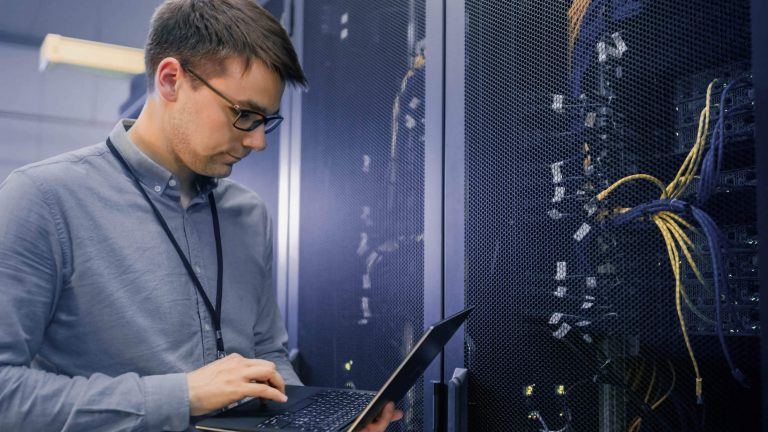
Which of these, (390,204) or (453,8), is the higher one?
(453,8)

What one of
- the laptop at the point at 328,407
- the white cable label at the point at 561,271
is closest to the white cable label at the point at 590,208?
the white cable label at the point at 561,271

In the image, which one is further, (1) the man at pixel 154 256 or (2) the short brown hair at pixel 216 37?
(2) the short brown hair at pixel 216 37

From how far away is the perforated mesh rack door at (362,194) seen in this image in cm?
153

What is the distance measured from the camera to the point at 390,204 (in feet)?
5.23

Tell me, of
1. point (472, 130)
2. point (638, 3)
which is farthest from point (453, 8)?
point (638, 3)

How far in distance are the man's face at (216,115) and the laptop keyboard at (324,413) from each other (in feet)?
1.54

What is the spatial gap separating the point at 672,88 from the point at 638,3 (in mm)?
177

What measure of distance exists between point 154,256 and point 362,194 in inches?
28.0

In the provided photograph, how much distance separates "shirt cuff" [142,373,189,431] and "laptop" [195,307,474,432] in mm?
48

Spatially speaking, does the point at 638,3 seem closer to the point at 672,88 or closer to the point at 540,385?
the point at 672,88

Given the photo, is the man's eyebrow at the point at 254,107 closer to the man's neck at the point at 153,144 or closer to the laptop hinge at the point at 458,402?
the man's neck at the point at 153,144

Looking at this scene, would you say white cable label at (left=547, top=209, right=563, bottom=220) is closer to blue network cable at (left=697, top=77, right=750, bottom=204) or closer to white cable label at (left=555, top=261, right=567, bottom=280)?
white cable label at (left=555, top=261, right=567, bottom=280)

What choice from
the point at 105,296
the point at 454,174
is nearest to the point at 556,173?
the point at 454,174

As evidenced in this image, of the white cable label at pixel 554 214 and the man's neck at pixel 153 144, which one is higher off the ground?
the man's neck at pixel 153 144
